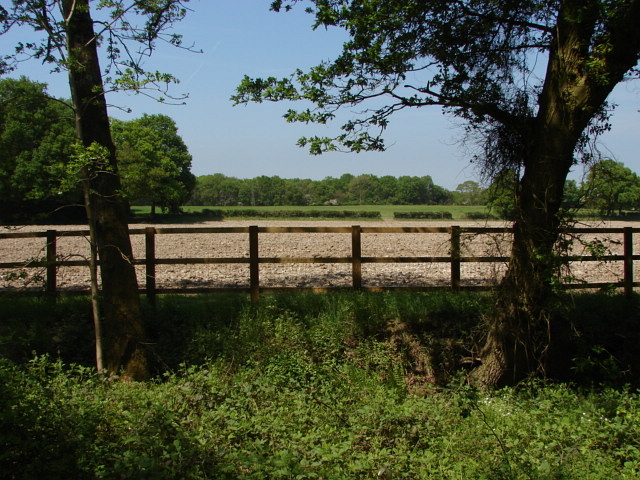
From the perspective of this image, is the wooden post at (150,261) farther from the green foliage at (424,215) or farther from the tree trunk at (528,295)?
the green foliage at (424,215)

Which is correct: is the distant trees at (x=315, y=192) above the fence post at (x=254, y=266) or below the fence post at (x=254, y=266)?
above

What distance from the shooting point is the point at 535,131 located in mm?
6602

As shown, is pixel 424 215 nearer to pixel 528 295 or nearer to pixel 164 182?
pixel 164 182

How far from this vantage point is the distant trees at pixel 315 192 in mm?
74562

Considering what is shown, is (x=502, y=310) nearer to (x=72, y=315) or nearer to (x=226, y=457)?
(x=226, y=457)

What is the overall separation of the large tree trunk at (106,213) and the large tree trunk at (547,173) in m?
4.68

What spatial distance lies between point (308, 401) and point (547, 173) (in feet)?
13.0

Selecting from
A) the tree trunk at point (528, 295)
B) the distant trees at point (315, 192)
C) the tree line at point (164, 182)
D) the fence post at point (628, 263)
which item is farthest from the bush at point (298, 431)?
the distant trees at point (315, 192)

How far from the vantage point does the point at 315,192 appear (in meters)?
79.0

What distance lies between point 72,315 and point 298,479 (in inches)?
243

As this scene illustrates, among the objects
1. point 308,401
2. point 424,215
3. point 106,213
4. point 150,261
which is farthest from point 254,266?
point 424,215

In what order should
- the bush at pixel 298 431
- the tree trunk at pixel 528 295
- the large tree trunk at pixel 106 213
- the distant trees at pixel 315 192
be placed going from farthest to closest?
1. the distant trees at pixel 315 192
2. the tree trunk at pixel 528 295
3. the large tree trunk at pixel 106 213
4. the bush at pixel 298 431

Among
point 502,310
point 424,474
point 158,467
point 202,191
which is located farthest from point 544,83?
point 202,191

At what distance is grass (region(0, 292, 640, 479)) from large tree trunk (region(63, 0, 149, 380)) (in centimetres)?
68
